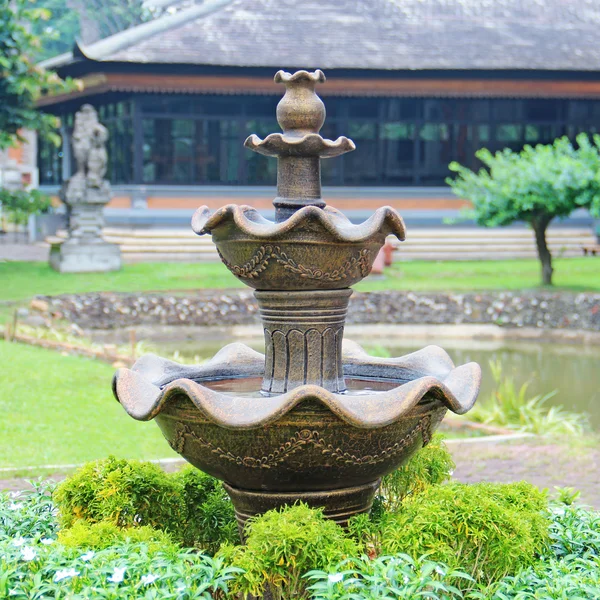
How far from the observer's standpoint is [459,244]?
26641 millimetres

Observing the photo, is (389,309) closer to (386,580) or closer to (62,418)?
(62,418)

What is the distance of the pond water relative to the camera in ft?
41.8

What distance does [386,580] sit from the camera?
4.16 metres

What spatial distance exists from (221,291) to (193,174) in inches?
312

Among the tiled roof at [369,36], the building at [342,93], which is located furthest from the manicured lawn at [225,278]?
the tiled roof at [369,36]

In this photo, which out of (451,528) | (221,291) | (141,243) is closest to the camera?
(451,528)

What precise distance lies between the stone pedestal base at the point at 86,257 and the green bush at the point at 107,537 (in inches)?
680

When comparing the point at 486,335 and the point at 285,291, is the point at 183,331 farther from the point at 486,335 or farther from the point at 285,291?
the point at 285,291

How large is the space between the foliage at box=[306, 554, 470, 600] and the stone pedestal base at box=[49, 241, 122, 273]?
18072 millimetres

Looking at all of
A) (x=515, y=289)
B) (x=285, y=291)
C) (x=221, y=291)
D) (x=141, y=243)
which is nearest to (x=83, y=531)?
(x=285, y=291)

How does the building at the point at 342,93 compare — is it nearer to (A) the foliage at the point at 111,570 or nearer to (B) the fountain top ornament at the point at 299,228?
(B) the fountain top ornament at the point at 299,228

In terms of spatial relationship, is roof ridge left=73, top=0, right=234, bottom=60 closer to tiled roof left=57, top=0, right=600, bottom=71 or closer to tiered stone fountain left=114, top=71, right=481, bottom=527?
tiled roof left=57, top=0, right=600, bottom=71

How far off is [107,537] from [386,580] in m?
1.34

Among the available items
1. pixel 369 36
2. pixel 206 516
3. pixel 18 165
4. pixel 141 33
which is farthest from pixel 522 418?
pixel 18 165
